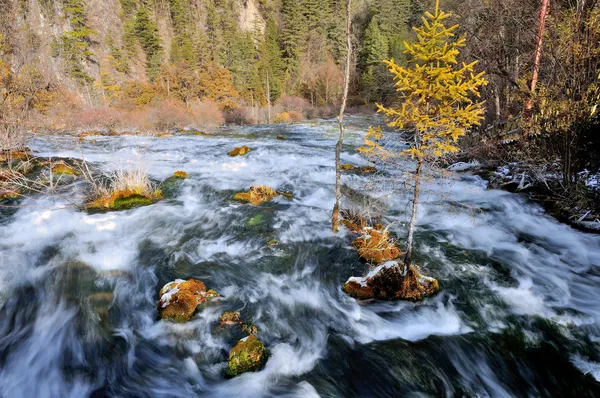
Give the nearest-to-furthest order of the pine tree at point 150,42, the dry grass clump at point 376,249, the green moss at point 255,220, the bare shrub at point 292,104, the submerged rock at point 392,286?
the submerged rock at point 392,286 < the dry grass clump at point 376,249 < the green moss at point 255,220 < the pine tree at point 150,42 < the bare shrub at point 292,104

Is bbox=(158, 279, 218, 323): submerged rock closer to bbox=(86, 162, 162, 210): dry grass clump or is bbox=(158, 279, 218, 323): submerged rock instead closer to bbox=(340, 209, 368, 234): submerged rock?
bbox=(340, 209, 368, 234): submerged rock

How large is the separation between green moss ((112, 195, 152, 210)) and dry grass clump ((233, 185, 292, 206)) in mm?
2315

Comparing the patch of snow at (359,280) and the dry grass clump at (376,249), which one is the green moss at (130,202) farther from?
the patch of snow at (359,280)

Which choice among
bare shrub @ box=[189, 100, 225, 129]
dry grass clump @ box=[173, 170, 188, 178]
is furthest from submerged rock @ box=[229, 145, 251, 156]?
bare shrub @ box=[189, 100, 225, 129]

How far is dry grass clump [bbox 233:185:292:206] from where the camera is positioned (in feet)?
28.1

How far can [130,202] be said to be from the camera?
7844 millimetres

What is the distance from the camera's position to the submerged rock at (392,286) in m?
A: 4.64

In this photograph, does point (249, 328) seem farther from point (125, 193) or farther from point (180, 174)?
point (180, 174)

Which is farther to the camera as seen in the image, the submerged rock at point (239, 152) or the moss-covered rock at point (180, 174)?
the submerged rock at point (239, 152)

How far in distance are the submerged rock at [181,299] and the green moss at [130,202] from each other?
399 cm

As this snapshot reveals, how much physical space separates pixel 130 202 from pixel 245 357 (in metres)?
5.97

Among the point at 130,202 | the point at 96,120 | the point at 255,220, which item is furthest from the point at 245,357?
the point at 96,120

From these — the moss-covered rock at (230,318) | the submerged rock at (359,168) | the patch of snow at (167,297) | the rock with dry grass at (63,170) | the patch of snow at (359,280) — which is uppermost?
the rock with dry grass at (63,170)

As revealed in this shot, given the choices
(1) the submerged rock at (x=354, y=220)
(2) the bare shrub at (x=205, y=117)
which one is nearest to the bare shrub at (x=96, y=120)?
(2) the bare shrub at (x=205, y=117)
